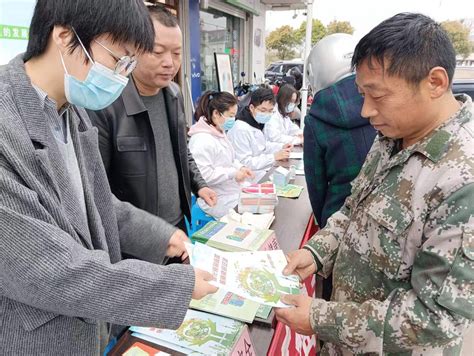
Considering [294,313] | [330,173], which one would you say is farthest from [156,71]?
[294,313]

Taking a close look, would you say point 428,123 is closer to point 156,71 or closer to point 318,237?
point 318,237

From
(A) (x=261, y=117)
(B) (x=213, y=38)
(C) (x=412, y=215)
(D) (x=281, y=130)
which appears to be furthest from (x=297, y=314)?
(B) (x=213, y=38)

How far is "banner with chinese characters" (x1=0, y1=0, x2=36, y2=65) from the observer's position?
6.34 feet

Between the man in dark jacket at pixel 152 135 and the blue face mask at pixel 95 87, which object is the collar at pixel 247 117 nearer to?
the man in dark jacket at pixel 152 135

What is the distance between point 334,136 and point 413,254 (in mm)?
836

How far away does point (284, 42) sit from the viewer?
31250 mm

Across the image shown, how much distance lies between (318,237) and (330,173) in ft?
1.71

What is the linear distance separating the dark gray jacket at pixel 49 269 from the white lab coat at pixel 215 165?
1678 millimetres

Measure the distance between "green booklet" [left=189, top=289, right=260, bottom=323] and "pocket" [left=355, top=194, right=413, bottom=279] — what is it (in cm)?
44

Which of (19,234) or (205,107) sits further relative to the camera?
(205,107)

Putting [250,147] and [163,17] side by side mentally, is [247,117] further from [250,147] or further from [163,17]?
[163,17]

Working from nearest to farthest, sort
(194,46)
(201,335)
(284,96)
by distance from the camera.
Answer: (201,335) < (284,96) < (194,46)

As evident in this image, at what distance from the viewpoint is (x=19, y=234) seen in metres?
0.65

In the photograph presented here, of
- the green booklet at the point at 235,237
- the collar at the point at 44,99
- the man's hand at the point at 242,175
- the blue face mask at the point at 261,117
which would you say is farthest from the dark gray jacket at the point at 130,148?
the blue face mask at the point at 261,117
